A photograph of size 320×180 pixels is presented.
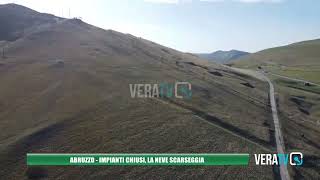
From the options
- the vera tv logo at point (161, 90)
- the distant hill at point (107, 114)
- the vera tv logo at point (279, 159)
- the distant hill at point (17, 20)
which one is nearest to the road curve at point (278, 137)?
the vera tv logo at point (279, 159)

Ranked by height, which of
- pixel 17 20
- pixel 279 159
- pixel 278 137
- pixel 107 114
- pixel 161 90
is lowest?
pixel 279 159

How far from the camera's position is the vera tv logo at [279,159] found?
52.1 meters

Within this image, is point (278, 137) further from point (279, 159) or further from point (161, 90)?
point (161, 90)

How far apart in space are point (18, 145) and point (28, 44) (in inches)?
2595

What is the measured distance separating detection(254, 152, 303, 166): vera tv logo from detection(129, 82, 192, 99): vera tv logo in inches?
1048

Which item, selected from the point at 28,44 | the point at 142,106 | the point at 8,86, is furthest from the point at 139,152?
the point at 28,44

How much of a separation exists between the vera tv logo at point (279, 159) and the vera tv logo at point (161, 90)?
2662 cm

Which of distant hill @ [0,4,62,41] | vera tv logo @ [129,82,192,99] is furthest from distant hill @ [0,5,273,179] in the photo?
distant hill @ [0,4,62,41]

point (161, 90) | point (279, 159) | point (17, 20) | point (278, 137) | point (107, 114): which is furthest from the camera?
point (17, 20)

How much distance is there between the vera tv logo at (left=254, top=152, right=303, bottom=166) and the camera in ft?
171

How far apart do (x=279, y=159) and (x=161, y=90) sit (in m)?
32.9

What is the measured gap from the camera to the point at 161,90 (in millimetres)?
80125

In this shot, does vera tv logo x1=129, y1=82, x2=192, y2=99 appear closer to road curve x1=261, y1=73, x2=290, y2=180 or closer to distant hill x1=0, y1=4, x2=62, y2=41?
road curve x1=261, y1=73, x2=290, y2=180

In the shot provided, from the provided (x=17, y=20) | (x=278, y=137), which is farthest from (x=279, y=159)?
(x=17, y=20)
